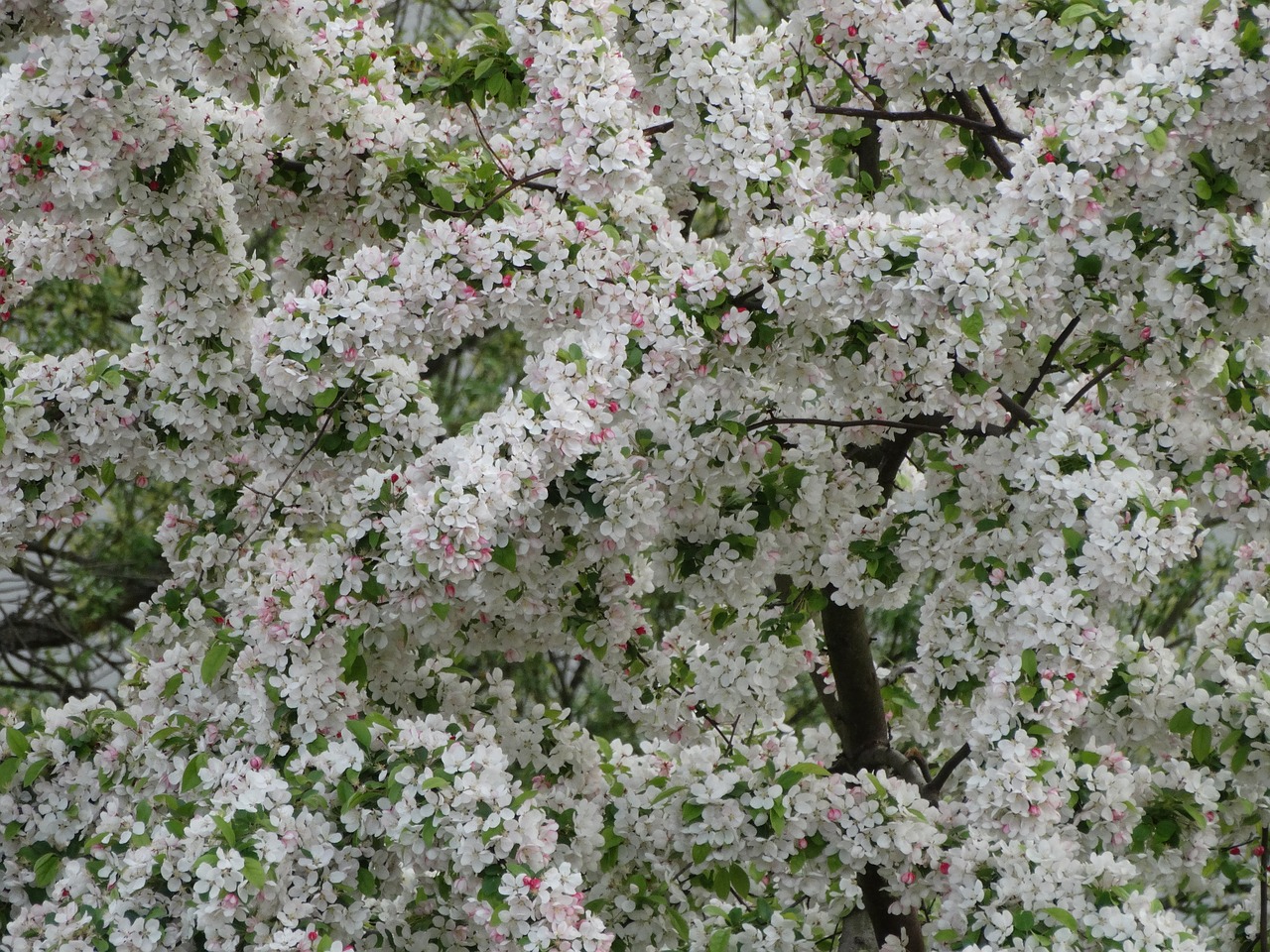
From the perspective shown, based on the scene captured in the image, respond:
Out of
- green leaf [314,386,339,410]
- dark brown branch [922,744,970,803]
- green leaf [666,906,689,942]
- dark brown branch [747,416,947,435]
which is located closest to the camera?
green leaf [314,386,339,410]

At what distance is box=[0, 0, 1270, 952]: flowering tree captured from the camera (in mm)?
3436

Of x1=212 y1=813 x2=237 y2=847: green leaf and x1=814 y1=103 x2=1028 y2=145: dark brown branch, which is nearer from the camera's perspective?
x1=212 y1=813 x2=237 y2=847: green leaf

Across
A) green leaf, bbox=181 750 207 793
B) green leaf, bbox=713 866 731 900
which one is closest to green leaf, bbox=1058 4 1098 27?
Result: green leaf, bbox=713 866 731 900

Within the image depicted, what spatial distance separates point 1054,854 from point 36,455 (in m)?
2.76

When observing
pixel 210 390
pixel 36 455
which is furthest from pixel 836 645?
pixel 36 455

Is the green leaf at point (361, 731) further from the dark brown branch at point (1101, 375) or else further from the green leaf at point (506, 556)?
the dark brown branch at point (1101, 375)

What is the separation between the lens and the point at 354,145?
4.32m

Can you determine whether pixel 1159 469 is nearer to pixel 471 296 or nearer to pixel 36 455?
pixel 471 296

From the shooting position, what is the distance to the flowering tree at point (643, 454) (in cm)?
344

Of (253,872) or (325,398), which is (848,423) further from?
(253,872)

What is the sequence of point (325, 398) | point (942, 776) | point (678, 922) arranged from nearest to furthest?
point (325, 398)
point (678, 922)
point (942, 776)

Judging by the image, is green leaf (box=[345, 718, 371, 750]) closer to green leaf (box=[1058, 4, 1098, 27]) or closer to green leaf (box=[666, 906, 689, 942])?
green leaf (box=[666, 906, 689, 942])

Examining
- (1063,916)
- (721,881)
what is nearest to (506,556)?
(721,881)

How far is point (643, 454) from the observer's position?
402 centimetres
